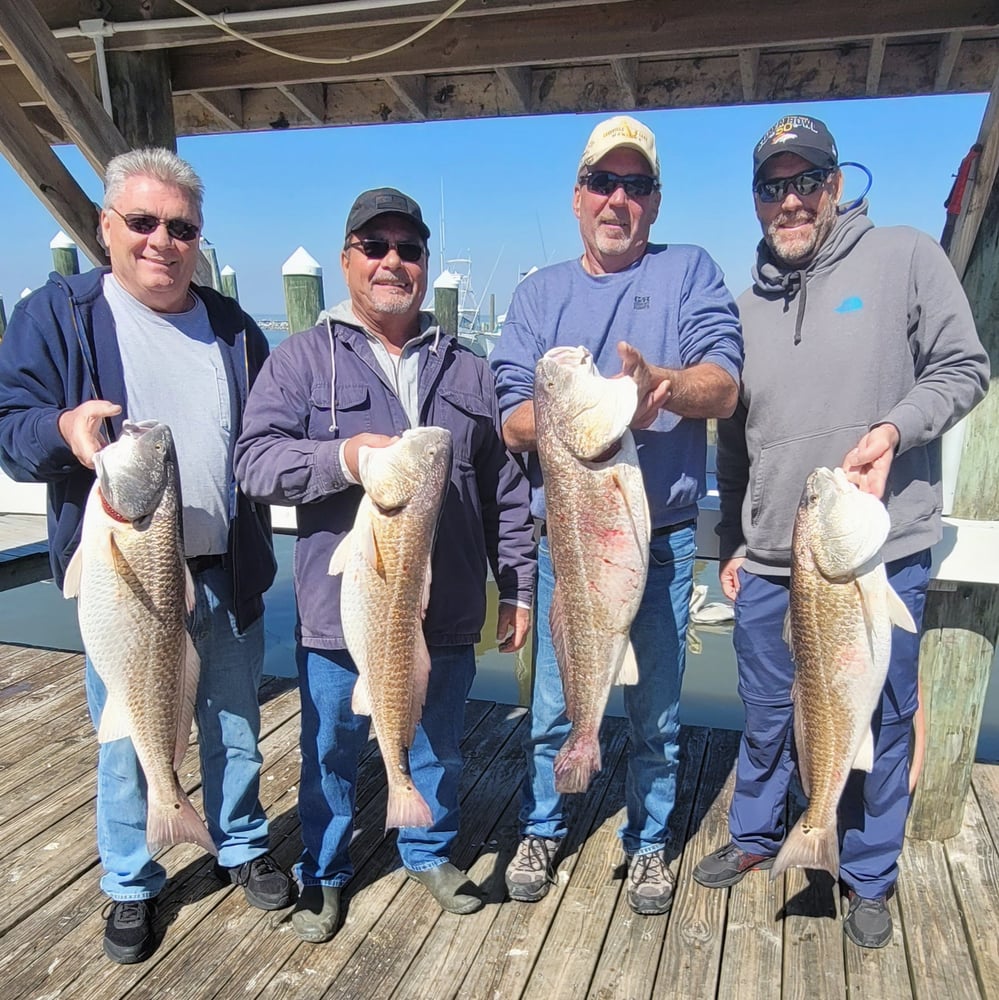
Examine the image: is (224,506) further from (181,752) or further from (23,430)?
(181,752)

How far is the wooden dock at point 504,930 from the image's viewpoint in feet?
9.11

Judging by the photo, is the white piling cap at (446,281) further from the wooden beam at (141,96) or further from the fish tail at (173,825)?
the fish tail at (173,825)

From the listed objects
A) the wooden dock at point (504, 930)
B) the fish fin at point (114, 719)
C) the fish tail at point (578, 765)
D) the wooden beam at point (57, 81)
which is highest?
the wooden beam at point (57, 81)

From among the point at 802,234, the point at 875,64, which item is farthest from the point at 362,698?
the point at 875,64

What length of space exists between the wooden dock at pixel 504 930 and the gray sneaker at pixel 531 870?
5 centimetres

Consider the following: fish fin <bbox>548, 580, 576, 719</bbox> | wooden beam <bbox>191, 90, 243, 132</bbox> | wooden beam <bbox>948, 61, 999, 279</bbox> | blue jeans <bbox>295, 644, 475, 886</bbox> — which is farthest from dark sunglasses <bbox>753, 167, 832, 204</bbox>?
wooden beam <bbox>191, 90, 243, 132</bbox>

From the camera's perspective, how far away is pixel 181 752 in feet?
8.92

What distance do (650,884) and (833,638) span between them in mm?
1343

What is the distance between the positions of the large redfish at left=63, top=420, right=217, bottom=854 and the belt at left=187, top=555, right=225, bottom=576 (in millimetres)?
250

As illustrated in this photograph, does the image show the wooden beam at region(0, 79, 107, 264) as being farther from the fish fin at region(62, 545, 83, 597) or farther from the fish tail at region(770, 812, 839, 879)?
the fish tail at region(770, 812, 839, 879)

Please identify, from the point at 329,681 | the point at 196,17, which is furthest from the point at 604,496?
the point at 196,17

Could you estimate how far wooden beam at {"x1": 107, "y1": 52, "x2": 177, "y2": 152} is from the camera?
14.1 ft

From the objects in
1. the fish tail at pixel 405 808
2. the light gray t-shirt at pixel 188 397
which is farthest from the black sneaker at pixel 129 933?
the light gray t-shirt at pixel 188 397

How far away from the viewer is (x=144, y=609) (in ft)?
8.42
